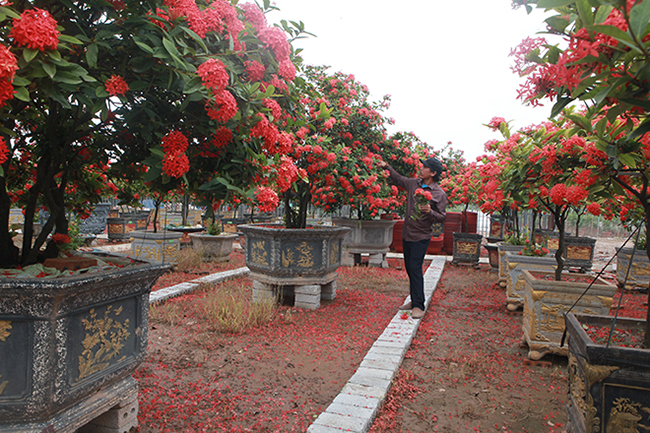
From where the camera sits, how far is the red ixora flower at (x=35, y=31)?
1.33 metres

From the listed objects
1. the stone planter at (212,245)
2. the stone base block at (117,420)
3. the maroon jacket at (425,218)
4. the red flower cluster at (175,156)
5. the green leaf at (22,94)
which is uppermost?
the green leaf at (22,94)

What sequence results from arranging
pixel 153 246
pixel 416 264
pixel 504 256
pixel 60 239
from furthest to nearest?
pixel 153 246
pixel 504 256
pixel 416 264
pixel 60 239

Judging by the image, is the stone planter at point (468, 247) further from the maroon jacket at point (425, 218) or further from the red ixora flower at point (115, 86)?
the red ixora flower at point (115, 86)

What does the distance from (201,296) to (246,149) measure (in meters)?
4.19

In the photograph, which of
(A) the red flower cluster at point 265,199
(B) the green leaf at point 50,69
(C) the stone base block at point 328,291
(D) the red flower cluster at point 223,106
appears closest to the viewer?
(B) the green leaf at point 50,69

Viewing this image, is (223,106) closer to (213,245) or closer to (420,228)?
(420,228)

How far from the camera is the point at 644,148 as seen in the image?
1.87 meters

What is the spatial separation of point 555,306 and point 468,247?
611 centimetres

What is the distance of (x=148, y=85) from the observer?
1769mm

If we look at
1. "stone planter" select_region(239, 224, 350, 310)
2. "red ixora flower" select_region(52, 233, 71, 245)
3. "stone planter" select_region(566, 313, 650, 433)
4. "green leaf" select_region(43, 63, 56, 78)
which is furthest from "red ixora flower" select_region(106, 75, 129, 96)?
"stone planter" select_region(239, 224, 350, 310)

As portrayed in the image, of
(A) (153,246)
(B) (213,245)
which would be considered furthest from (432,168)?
(B) (213,245)

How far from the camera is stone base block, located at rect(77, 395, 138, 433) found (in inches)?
88.1

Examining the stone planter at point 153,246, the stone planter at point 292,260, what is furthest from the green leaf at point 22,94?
the stone planter at point 153,246

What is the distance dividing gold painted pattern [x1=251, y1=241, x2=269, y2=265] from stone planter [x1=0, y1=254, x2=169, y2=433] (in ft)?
9.58
